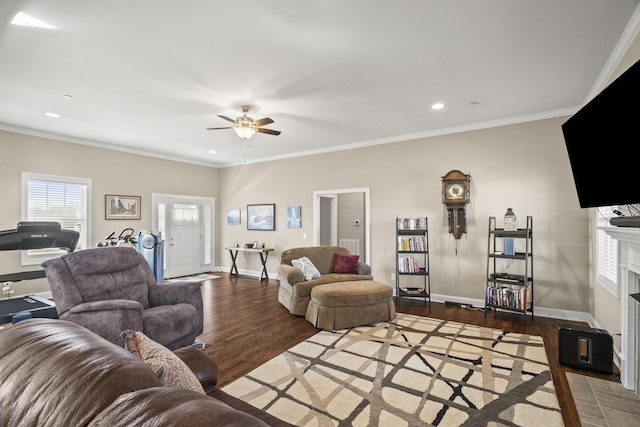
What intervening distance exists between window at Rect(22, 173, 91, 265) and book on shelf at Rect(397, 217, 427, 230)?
5.57 m

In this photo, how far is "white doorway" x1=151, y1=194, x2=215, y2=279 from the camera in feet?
23.0

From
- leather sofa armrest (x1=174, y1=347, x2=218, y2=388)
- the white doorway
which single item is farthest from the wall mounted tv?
the white doorway

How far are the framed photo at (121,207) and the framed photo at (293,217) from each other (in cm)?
313

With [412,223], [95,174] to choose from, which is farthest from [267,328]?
[95,174]

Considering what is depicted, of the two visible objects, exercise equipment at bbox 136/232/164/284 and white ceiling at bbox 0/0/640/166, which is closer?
white ceiling at bbox 0/0/640/166

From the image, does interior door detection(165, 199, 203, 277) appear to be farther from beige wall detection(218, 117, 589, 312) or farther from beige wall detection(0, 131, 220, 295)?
beige wall detection(218, 117, 589, 312)

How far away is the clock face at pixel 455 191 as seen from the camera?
484 cm

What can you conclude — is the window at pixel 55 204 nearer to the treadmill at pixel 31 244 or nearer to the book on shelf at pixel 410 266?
the treadmill at pixel 31 244

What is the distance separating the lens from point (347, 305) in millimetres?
3826

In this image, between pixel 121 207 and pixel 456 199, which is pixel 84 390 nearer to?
pixel 456 199

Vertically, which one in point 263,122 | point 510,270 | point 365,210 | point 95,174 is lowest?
point 510,270

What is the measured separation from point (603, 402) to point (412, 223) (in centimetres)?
303

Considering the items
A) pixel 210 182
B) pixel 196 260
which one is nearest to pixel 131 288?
pixel 196 260

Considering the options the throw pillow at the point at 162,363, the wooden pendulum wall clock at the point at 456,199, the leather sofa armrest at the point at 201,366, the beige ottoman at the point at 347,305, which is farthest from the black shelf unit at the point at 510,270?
the throw pillow at the point at 162,363
